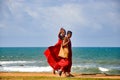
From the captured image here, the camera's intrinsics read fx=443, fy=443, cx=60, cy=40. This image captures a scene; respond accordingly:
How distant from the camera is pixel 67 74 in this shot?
21.9m

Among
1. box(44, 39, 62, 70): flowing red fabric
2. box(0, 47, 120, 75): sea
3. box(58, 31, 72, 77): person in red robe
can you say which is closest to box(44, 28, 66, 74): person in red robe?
box(44, 39, 62, 70): flowing red fabric

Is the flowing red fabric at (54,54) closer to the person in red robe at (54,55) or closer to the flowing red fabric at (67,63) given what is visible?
the person in red robe at (54,55)

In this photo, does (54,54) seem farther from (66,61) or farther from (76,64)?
(76,64)

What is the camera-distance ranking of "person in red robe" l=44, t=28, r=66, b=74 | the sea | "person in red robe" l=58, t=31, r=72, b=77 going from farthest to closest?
the sea, "person in red robe" l=44, t=28, r=66, b=74, "person in red robe" l=58, t=31, r=72, b=77

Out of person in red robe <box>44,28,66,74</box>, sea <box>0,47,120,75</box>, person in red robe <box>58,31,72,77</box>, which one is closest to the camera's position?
person in red robe <box>58,31,72,77</box>

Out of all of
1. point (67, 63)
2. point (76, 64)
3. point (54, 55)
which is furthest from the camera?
point (76, 64)

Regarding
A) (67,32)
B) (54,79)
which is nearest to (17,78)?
(54,79)

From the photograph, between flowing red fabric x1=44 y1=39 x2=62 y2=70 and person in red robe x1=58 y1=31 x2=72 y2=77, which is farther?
flowing red fabric x1=44 y1=39 x2=62 y2=70

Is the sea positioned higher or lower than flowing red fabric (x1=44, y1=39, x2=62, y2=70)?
lower

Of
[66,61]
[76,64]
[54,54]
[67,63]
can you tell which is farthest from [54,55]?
[76,64]

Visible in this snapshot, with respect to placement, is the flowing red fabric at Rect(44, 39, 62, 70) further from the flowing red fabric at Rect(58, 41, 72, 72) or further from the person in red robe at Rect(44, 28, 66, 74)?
the flowing red fabric at Rect(58, 41, 72, 72)

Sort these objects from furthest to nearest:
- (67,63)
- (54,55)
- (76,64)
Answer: (76,64) → (54,55) → (67,63)

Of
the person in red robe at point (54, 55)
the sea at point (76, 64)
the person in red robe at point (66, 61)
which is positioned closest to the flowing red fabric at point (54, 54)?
the person in red robe at point (54, 55)

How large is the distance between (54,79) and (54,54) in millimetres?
2292
